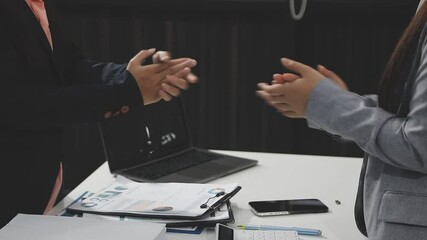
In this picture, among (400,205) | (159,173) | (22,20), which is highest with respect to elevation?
(22,20)

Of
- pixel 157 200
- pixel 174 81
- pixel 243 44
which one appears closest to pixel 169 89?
pixel 174 81

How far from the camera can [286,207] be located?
4.75 ft

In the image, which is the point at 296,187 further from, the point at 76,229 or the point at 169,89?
the point at 76,229

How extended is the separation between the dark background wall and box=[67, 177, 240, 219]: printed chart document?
1.61m

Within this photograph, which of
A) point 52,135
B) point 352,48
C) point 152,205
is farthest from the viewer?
point 352,48

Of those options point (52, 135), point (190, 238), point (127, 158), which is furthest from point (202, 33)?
point (190, 238)

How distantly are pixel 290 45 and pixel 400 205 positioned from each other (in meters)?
1.96

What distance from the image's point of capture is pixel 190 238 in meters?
1.26

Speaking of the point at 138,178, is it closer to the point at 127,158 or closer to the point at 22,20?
the point at 127,158

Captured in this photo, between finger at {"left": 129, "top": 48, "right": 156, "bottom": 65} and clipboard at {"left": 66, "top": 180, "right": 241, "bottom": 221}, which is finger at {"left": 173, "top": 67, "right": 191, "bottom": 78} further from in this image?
clipboard at {"left": 66, "top": 180, "right": 241, "bottom": 221}

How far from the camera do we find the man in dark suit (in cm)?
135

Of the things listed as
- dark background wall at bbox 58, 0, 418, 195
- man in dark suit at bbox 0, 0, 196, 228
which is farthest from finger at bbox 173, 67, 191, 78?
dark background wall at bbox 58, 0, 418, 195

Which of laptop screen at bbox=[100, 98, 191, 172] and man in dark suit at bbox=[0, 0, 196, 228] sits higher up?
man in dark suit at bbox=[0, 0, 196, 228]

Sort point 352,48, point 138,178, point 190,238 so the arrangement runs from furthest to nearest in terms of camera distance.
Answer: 1. point 352,48
2. point 138,178
3. point 190,238
